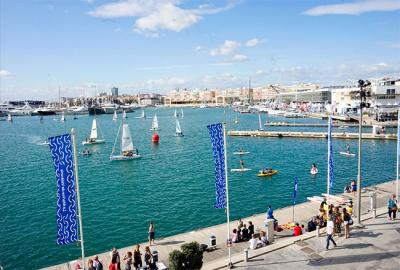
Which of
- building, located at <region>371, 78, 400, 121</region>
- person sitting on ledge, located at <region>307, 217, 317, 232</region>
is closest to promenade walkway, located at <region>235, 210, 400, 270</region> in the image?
person sitting on ledge, located at <region>307, 217, 317, 232</region>

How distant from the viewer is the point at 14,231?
32250 mm

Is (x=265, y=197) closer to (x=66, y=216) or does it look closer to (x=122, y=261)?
(x=122, y=261)

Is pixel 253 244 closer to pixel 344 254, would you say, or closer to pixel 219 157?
pixel 344 254

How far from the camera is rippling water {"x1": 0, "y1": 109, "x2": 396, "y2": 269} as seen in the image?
3038 centimetres

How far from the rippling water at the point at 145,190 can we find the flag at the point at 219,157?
35.5ft

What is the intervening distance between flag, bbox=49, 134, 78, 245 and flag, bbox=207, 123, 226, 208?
7.27m

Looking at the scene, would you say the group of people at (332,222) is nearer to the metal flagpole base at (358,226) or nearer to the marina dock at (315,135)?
the metal flagpole base at (358,226)

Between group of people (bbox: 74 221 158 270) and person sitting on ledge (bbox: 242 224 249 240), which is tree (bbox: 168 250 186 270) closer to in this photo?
→ group of people (bbox: 74 221 158 270)

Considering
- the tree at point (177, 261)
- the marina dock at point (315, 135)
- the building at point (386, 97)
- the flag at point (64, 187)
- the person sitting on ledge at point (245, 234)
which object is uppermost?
the building at point (386, 97)

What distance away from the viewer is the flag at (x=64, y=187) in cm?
1681

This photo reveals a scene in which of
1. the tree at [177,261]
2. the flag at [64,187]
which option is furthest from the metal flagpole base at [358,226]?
the flag at [64,187]

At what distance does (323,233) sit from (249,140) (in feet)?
222

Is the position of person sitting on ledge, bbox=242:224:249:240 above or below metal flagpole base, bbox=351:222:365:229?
below

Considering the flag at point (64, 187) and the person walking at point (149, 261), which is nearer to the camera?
the flag at point (64, 187)
